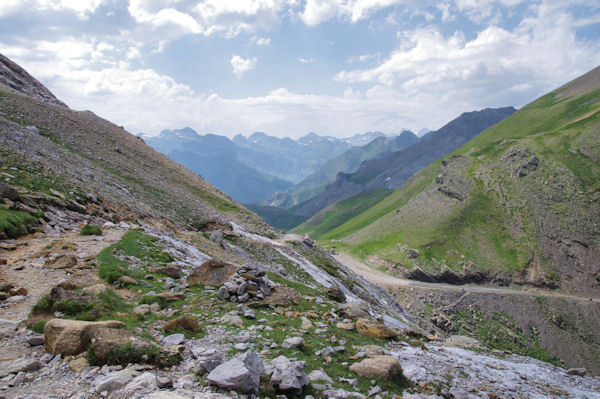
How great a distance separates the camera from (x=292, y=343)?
1334cm

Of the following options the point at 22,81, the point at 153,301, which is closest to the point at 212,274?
the point at 153,301

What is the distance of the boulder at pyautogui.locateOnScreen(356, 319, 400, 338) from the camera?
17.2 m

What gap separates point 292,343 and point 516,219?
462 feet

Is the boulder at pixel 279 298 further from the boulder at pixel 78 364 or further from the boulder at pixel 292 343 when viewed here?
the boulder at pixel 78 364

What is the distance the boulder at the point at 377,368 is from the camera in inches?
490

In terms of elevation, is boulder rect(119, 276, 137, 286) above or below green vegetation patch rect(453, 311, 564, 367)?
above

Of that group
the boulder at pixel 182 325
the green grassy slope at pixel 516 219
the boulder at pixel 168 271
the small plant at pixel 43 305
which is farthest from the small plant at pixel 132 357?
the green grassy slope at pixel 516 219

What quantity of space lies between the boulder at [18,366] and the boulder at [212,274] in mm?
10559

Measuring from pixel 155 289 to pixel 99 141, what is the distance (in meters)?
48.5

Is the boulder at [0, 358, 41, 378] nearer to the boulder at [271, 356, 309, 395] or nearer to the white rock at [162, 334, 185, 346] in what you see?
the white rock at [162, 334, 185, 346]

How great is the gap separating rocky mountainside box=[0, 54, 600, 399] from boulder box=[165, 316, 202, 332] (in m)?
0.05

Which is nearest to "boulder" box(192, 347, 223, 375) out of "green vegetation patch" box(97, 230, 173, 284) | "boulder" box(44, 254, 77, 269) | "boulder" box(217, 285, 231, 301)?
"boulder" box(217, 285, 231, 301)

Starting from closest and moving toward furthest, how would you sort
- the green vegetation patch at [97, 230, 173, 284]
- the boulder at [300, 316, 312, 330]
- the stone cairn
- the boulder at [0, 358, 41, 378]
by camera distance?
the boulder at [0, 358, 41, 378] → the boulder at [300, 316, 312, 330] → the green vegetation patch at [97, 230, 173, 284] → the stone cairn

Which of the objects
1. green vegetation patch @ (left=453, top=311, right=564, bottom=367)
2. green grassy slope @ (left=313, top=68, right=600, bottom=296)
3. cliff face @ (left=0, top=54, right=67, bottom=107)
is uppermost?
cliff face @ (left=0, top=54, right=67, bottom=107)
